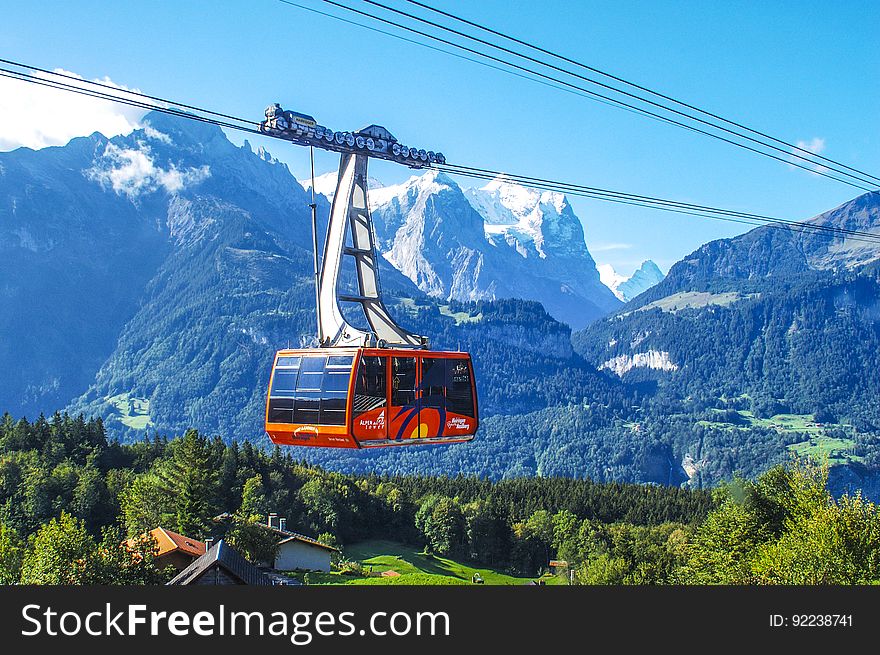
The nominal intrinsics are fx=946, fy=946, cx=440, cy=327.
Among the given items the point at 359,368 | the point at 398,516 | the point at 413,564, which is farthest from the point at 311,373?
the point at 398,516

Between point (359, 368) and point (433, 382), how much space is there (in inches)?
132

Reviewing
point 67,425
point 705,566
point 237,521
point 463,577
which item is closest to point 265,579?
point 237,521

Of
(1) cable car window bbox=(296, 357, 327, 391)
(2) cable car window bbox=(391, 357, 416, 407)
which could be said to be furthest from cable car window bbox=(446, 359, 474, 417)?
(1) cable car window bbox=(296, 357, 327, 391)

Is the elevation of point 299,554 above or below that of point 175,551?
below

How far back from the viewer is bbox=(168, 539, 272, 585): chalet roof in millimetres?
59062

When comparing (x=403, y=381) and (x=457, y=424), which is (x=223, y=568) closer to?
(x=457, y=424)

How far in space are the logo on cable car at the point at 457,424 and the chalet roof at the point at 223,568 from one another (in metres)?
31.2

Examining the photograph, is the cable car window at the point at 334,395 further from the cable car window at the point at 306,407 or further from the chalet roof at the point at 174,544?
the chalet roof at the point at 174,544

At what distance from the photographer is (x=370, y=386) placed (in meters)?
30.0

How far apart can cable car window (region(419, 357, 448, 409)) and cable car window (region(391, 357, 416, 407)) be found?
1.48ft

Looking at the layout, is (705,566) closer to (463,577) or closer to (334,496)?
(463,577)

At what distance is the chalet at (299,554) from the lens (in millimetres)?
96794

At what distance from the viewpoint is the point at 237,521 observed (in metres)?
94.4

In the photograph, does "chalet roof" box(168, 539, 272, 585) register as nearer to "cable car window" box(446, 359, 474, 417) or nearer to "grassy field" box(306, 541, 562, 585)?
"cable car window" box(446, 359, 474, 417)
